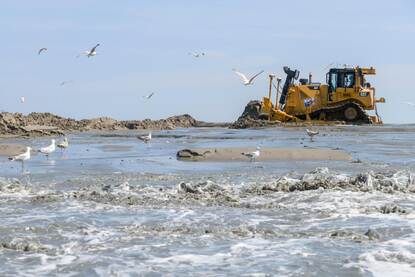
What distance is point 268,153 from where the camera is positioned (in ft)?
55.8

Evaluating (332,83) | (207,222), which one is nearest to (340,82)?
(332,83)

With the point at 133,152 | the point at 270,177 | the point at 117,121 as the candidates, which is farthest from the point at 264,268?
the point at 117,121

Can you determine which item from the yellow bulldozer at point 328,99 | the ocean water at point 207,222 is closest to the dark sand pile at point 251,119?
the yellow bulldozer at point 328,99

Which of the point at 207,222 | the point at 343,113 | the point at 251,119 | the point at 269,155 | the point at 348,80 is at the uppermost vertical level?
the point at 348,80

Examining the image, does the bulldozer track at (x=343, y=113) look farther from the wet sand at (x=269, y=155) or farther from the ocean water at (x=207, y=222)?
the ocean water at (x=207, y=222)

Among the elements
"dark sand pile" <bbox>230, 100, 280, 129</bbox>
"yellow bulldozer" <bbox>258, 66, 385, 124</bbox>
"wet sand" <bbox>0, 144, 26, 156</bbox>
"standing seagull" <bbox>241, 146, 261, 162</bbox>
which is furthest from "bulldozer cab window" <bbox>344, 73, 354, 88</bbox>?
"wet sand" <bbox>0, 144, 26, 156</bbox>

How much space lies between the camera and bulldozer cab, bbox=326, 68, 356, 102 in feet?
118

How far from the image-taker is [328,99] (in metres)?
36.4

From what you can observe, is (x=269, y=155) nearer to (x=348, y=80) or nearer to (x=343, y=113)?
(x=348, y=80)

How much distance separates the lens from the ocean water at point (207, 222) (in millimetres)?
5914

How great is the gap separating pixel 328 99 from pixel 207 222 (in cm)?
2933

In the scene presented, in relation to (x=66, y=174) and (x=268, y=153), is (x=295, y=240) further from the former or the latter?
(x=268, y=153)

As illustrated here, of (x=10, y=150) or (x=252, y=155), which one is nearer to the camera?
(x=252, y=155)

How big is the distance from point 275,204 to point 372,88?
2907 centimetres
